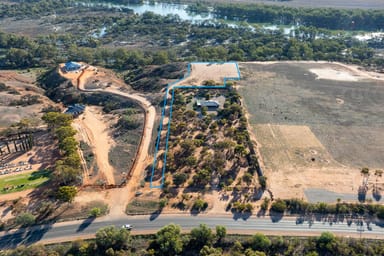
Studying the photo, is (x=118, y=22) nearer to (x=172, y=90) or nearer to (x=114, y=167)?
(x=172, y=90)

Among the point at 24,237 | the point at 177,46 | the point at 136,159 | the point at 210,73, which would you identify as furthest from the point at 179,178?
the point at 177,46

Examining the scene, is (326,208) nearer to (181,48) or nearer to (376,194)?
(376,194)

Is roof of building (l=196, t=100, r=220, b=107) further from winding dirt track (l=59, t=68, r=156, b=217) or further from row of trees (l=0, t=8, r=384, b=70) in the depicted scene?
row of trees (l=0, t=8, r=384, b=70)

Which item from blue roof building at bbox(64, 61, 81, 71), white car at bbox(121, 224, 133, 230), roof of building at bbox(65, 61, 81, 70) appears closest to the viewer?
white car at bbox(121, 224, 133, 230)

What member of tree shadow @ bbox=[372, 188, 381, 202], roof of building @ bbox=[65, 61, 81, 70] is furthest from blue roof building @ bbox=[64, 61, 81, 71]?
tree shadow @ bbox=[372, 188, 381, 202]

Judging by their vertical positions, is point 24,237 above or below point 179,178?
below

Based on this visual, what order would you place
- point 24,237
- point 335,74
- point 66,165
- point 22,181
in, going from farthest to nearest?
point 335,74 < point 22,181 < point 66,165 < point 24,237

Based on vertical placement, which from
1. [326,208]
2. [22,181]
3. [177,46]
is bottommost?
[22,181]
